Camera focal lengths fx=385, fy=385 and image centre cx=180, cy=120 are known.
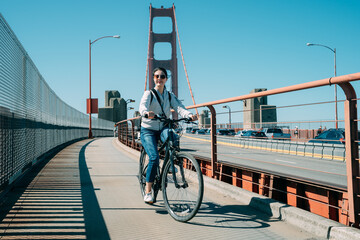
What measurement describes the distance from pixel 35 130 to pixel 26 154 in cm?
143

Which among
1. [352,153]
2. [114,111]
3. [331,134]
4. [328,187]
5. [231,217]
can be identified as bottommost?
[231,217]

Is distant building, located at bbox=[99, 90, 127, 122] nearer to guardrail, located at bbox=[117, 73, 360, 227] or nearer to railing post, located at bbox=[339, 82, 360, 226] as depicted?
guardrail, located at bbox=[117, 73, 360, 227]

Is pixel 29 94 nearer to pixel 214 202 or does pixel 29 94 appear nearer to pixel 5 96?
pixel 5 96

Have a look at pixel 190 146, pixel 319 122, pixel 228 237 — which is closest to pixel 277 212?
pixel 228 237

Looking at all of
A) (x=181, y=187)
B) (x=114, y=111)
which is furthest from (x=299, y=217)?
(x=114, y=111)

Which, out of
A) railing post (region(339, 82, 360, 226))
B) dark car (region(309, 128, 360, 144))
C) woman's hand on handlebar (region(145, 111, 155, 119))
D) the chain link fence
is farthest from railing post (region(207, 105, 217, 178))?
the chain link fence

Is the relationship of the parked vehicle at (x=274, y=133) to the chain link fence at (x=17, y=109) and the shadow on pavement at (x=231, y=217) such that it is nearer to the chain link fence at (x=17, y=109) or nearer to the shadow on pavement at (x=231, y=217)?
the shadow on pavement at (x=231, y=217)

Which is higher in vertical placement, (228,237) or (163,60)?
(163,60)

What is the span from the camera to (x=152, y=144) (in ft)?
13.8

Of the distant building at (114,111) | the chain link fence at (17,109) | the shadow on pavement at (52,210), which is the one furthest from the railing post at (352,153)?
the distant building at (114,111)

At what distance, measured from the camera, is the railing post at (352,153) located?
10.4 feet

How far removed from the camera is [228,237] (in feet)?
10.6

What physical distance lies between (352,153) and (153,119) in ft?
6.64

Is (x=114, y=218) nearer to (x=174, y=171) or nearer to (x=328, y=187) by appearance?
(x=174, y=171)
